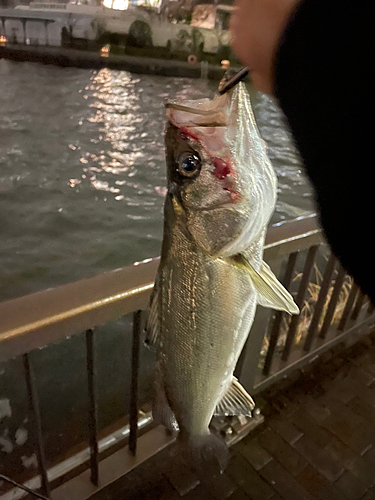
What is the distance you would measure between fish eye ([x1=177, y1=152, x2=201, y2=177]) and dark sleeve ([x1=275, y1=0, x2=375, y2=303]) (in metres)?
0.26

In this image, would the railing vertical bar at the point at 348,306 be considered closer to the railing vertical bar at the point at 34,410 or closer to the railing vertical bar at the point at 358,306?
the railing vertical bar at the point at 358,306

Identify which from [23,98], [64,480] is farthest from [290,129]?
[23,98]

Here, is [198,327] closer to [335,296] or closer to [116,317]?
[116,317]

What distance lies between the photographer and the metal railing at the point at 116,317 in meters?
1.21

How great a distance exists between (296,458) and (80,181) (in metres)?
9.25

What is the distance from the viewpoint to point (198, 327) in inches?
40.5

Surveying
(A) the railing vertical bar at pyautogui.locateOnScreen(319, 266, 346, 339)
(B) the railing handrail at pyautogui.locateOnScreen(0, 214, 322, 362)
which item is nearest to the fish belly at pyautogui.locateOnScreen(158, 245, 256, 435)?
(B) the railing handrail at pyautogui.locateOnScreen(0, 214, 322, 362)

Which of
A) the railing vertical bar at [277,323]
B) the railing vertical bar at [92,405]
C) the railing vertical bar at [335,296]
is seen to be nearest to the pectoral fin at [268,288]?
the railing vertical bar at [92,405]

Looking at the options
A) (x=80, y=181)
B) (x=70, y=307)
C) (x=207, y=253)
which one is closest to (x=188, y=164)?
(x=207, y=253)

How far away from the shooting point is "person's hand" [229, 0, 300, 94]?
66 centimetres

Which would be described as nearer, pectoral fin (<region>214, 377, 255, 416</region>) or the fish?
the fish

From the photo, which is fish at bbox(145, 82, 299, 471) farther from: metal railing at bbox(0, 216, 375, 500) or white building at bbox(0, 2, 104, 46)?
white building at bbox(0, 2, 104, 46)

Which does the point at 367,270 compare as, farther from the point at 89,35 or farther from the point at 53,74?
the point at 89,35

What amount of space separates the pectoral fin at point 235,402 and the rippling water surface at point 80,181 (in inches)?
234
